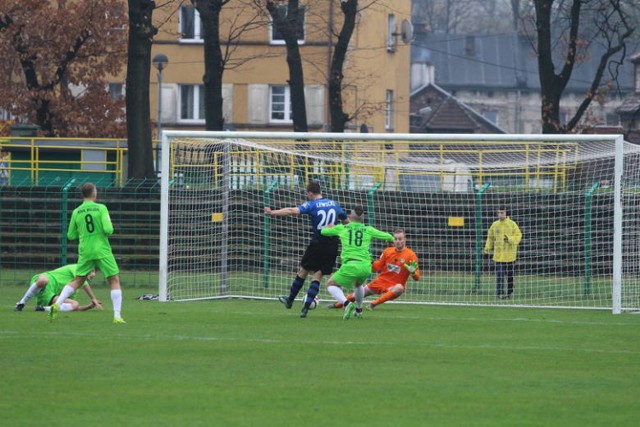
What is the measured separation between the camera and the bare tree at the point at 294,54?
33812 millimetres

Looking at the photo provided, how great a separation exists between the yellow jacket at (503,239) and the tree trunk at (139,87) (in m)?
9.00

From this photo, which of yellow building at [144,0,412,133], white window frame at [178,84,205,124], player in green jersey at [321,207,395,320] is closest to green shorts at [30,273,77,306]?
player in green jersey at [321,207,395,320]

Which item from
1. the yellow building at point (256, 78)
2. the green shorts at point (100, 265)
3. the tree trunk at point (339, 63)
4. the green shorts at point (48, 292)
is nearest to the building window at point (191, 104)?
the yellow building at point (256, 78)

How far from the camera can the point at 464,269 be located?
25250 mm

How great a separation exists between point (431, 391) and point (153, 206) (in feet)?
58.7

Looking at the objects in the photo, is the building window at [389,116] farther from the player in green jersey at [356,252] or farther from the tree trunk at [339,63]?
the player in green jersey at [356,252]

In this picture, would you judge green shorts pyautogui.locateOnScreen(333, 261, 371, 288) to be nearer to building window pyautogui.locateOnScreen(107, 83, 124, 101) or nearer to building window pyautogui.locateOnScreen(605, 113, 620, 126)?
building window pyautogui.locateOnScreen(107, 83, 124, 101)

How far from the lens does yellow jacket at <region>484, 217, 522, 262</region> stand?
24.6 m

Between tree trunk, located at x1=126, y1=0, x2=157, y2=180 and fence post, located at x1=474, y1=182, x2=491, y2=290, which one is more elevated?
tree trunk, located at x1=126, y1=0, x2=157, y2=180

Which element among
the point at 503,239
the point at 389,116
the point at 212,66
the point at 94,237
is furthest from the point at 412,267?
the point at 389,116

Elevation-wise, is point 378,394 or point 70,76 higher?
point 70,76

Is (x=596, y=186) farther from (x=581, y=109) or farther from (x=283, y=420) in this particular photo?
(x=283, y=420)

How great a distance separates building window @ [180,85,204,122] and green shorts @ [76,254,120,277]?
41429 mm

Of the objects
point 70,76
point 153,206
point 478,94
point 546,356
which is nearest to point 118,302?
point 546,356
